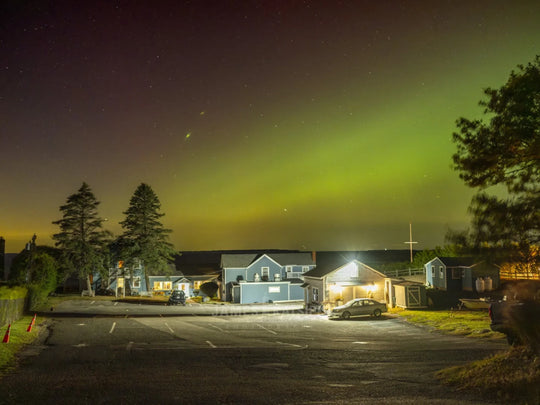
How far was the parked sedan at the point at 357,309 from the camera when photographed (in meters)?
38.2

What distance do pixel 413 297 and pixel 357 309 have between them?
10.8 meters

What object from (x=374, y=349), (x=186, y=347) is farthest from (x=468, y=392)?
(x=186, y=347)

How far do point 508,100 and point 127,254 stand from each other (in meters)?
72.4

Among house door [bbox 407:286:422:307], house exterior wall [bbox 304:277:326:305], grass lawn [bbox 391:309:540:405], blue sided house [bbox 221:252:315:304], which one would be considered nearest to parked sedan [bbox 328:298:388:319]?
house door [bbox 407:286:422:307]

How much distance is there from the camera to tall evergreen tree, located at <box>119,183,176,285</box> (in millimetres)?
79312

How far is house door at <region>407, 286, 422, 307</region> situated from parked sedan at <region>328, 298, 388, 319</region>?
7.99 meters

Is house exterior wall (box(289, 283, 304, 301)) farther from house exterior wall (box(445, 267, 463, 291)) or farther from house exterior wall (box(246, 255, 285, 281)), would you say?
house exterior wall (box(445, 267, 463, 291))

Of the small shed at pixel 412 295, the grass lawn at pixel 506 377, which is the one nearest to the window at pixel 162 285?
the small shed at pixel 412 295

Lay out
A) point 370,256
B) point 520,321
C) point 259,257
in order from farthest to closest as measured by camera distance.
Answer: point 370,256 < point 259,257 < point 520,321

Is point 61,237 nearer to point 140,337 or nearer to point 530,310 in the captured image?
point 140,337

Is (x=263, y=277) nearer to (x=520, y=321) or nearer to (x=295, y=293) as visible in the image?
(x=295, y=293)

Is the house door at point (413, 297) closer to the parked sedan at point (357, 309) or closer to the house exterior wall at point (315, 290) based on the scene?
the parked sedan at point (357, 309)

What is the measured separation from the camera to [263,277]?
7081cm

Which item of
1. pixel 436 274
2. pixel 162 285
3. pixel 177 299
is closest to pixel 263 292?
pixel 177 299
